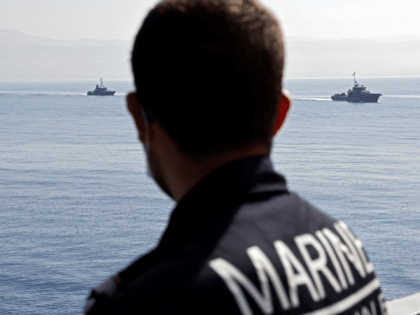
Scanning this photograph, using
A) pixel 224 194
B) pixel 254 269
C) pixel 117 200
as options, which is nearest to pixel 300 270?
pixel 254 269

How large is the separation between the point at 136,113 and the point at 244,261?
0.49m

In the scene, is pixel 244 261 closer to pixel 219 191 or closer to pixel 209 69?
pixel 219 191

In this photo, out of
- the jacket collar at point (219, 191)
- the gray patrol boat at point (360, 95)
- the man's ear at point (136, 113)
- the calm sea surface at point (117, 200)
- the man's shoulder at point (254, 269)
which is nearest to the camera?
the man's shoulder at point (254, 269)

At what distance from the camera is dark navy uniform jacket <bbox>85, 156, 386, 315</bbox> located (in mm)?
1053

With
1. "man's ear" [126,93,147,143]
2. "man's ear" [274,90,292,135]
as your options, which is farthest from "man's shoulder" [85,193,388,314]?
"man's ear" [126,93,147,143]

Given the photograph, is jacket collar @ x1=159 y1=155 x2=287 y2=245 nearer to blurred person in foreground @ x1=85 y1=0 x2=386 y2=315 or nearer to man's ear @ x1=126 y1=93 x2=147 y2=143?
blurred person in foreground @ x1=85 y1=0 x2=386 y2=315

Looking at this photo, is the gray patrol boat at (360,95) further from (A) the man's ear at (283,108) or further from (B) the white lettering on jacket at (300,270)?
(B) the white lettering on jacket at (300,270)

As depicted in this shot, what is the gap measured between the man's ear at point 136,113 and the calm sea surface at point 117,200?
62.8 meters

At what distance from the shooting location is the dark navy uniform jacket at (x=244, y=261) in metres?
1.05

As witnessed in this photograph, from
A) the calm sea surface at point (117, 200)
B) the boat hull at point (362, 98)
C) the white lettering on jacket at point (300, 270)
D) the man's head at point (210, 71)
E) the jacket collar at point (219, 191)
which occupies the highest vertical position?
the man's head at point (210, 71)

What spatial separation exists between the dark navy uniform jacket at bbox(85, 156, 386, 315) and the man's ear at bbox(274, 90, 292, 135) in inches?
7.6

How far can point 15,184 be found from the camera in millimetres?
92000

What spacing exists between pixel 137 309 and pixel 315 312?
0.38m

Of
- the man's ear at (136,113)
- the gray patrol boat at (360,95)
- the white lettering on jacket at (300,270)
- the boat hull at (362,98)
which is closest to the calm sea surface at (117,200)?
the gray patrol boat at (360,95)
